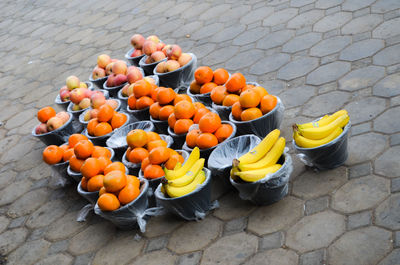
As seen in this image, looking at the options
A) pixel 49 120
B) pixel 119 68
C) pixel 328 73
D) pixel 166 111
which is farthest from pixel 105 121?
pixel 328 73

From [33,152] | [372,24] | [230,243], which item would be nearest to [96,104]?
[33,152]

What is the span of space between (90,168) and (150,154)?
1.56 ft

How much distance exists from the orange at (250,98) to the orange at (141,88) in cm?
106

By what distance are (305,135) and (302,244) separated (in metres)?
0.76

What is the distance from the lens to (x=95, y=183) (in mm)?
3262

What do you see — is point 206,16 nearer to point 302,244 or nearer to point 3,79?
point 3,79

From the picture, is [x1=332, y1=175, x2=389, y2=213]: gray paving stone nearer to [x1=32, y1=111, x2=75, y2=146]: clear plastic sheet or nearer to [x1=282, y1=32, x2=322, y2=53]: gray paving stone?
[x1=282, y1=32, x2=322, y2=53]: gray paving stone

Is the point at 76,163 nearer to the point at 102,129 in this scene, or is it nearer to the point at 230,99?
the point at 102,129

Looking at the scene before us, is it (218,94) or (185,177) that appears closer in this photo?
(185,177)

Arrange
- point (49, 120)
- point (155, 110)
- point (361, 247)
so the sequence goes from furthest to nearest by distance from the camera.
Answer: point (49, 120)
point (155, 110)
point (361, 247)

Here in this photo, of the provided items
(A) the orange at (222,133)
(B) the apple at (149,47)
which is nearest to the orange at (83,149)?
(A) the orange at (222,133)

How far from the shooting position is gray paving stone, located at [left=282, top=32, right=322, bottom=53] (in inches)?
190

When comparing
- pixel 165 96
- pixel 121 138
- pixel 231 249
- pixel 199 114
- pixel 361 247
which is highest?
pixel 165 96

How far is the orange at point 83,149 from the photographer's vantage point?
347 centimetres
